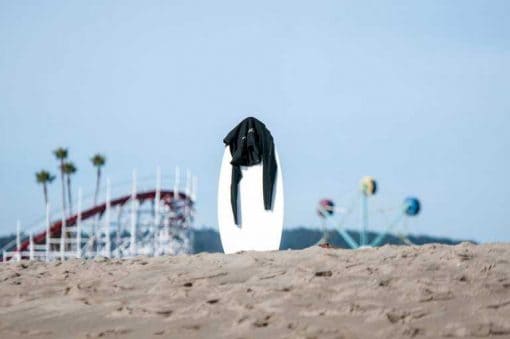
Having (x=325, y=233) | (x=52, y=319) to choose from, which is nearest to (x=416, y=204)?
(x=325, y=233)

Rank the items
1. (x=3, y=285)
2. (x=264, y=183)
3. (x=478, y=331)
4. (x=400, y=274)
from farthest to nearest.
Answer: (x=264, y=183)
(x=3, y=285)
(x=400, y=274)
(x=478, y=331)

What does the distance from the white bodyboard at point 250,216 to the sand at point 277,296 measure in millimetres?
2063

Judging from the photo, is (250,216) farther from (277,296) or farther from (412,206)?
(412,206)

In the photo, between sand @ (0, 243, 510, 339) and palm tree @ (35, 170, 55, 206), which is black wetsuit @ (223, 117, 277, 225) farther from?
palm tree @ (35, 170, 55, 206)

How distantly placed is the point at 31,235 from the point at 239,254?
35165 mm

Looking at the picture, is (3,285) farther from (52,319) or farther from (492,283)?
(492,283)

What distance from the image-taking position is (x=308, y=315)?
21.7 ft

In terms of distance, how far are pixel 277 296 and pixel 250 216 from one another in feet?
12.9

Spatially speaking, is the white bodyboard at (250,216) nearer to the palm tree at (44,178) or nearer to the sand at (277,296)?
the sand at (277,296)

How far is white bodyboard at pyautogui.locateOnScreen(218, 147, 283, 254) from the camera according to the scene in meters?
10.9

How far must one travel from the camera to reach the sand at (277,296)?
6.41m

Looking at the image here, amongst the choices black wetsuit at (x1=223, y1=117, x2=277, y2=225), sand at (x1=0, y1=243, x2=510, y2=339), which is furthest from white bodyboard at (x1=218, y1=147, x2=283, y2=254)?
sand at (x1=0, y1=243, x2=510, y2=339)

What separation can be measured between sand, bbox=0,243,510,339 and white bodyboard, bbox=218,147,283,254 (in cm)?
206

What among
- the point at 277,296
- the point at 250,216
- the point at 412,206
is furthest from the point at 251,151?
the point at 412,206
